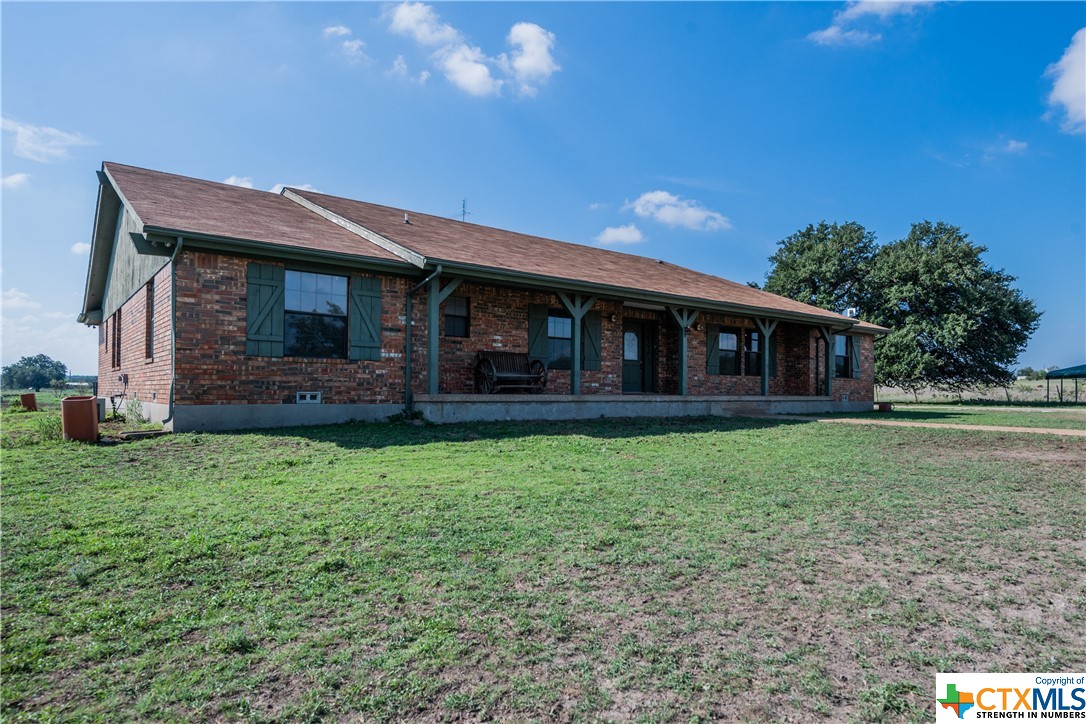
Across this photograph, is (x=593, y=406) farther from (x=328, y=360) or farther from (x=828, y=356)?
(x=828, y=356)

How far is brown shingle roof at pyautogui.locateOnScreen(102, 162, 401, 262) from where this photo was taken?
27.6ft

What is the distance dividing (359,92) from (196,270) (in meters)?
5.04

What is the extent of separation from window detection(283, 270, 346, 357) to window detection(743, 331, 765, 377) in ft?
38.2

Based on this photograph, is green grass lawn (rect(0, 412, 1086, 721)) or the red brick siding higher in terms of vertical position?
the red brick siding

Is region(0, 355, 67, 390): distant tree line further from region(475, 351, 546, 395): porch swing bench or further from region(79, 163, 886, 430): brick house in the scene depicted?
region(475, 351, 546, 395): porch swing bench

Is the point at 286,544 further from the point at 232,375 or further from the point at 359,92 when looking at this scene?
the point at 359,92

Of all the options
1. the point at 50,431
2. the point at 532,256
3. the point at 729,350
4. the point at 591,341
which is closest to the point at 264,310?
the point at 50,431

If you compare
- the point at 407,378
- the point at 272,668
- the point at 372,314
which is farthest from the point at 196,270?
the point at 272,668

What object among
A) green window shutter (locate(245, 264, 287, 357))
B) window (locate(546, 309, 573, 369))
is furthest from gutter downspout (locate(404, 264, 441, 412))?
window (locate(546, 309, 573, 369))

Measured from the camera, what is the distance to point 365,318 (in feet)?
31.5

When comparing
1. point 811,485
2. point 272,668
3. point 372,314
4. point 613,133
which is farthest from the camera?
point 613,133

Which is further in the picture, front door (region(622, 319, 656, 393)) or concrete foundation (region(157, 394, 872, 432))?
front door (region(622, 319, 656, 393))

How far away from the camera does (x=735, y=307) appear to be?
14.1 metres

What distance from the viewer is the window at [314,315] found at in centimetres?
900
